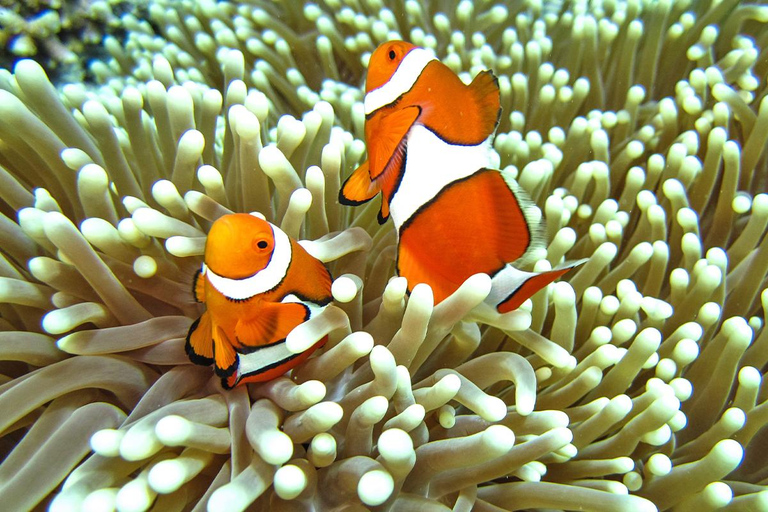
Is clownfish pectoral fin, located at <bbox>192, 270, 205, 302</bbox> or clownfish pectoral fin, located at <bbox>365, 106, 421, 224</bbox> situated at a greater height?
clownfish pectoral fin, located at <bbox>365, 106, 421, 224</bbox>

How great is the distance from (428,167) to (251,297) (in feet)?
0.92

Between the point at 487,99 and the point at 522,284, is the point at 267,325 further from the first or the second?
the point at 487,99

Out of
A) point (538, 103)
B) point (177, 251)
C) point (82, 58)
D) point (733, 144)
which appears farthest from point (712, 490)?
point (82, 58)

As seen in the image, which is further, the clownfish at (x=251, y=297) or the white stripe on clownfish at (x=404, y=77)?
the white stripe on clownfish at (x=404, y=77)

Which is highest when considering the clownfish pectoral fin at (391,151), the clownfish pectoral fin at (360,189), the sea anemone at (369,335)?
the clownfish pectoral fin at (391,151)

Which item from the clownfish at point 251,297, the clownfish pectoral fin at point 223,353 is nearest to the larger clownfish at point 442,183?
the clownfish at point 251,297

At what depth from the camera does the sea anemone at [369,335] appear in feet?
2.25

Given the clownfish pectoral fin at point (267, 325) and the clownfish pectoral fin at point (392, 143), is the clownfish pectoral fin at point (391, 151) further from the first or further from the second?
the clownfish pectoral fin at point (267, 325)

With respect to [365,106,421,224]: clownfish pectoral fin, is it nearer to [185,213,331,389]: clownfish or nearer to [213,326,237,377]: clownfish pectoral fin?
[185,213,331,389]: clownfish

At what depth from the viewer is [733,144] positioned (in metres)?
1.08

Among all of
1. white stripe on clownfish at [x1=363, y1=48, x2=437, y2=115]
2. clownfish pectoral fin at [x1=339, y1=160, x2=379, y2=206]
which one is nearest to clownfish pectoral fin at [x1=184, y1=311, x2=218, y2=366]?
clownfish pectoral fin at [x1=339, y1=160, x2=379, y2=206]

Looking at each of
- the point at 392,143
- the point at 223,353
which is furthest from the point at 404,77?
the point at 223,353

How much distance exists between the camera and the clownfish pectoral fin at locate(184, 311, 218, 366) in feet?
2.41

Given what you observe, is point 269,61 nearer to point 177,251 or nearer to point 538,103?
point 538,103
